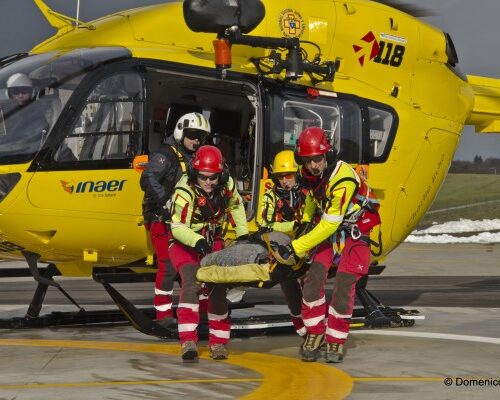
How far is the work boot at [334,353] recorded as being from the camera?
8469 millimetres

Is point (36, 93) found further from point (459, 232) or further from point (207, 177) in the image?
point (459, 232)

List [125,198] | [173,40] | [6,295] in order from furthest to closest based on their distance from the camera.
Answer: [6,295] → [173,40] → [125,198]

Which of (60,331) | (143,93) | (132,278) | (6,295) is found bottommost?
(6,295)

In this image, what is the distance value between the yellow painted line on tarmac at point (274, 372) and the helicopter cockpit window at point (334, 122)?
8.37 feet

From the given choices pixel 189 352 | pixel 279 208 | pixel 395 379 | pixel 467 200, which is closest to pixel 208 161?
pixel 279 208

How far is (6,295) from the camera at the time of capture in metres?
14.7

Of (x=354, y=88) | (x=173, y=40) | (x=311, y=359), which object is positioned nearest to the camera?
(x=311, y=359)

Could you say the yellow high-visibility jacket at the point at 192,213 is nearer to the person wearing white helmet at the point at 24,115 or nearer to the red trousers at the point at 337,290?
the red trousers at the point at 337,290

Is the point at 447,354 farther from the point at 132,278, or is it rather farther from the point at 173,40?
the point at 173,40

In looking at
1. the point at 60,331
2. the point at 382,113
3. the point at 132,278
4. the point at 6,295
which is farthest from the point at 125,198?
the point at 6,295

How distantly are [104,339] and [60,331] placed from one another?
2.52ft

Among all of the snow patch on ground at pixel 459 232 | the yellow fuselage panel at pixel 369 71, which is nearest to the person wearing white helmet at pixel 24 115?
the yellow fuselage panel at pixel 369 71

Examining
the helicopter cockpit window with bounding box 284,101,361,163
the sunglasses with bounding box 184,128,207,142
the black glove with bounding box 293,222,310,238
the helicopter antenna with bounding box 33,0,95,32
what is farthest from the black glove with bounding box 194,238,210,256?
the helicopter antenna with bounding box 33,0,95,32

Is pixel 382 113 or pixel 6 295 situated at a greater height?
pixel 382 113
